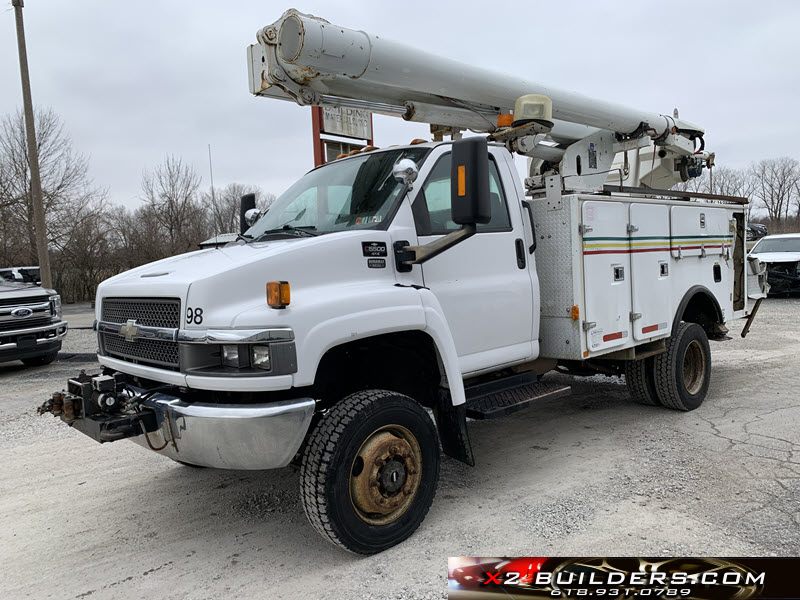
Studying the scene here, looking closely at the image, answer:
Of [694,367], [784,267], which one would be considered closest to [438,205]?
[694,367]

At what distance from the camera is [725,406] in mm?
6203

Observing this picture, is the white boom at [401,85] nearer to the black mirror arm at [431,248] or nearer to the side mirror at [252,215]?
the side mirror at [252,215]

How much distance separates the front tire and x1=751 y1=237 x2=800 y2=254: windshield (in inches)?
646

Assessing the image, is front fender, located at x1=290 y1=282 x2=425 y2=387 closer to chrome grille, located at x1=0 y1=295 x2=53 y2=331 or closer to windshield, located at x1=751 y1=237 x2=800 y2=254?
chrome grille, located at x1=0 y1=295 x2=53 y2=331

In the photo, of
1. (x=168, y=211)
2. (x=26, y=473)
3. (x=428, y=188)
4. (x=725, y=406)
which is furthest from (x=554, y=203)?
(x=168, y=211)

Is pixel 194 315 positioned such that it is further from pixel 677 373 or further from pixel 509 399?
pixel 677 373

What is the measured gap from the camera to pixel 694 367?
629 centimetres

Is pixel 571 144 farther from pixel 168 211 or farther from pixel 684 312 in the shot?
pixel 168 211

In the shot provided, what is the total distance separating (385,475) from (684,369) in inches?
160

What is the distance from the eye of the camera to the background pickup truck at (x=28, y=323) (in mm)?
9039

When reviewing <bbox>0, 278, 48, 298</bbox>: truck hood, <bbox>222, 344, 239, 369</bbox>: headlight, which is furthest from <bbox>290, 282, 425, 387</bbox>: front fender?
<bbox>0, 278, 48, 298</bbox>: truck hood

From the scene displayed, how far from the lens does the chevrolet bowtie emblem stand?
354cm

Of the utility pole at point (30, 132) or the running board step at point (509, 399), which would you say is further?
the utility pole at point (30, 132)

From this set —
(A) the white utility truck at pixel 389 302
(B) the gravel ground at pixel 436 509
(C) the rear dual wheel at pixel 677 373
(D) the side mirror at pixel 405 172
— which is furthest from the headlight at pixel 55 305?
(C) the rear dual wheel at pixel 677 373
